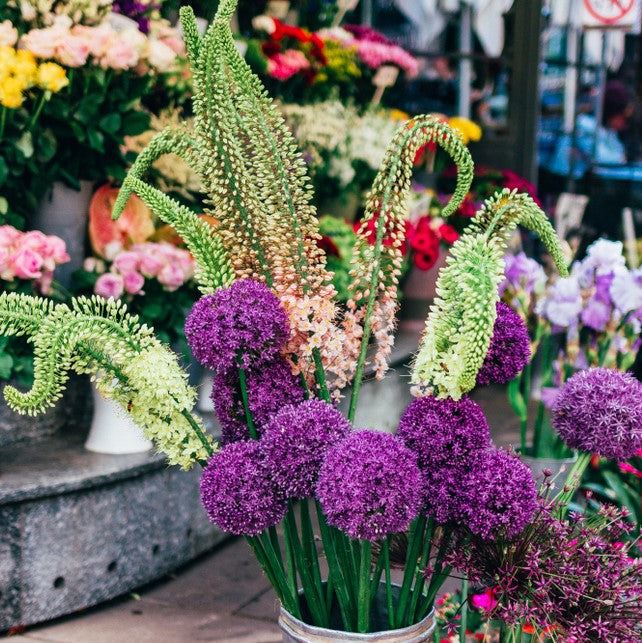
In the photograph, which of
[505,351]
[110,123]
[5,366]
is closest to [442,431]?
[505,351]

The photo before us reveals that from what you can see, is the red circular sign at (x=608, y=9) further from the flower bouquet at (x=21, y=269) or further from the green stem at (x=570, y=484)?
the green stem at (x=570, y=484)

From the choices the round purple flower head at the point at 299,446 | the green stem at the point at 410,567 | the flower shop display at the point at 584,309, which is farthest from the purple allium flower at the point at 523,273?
the round purple flower head at the point at 299,446

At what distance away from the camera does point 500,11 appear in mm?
5273

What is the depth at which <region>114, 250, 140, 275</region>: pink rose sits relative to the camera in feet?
8.64

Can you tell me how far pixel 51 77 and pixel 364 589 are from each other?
177 centimetres

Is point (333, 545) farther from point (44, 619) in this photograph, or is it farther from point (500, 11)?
point (500, 11)

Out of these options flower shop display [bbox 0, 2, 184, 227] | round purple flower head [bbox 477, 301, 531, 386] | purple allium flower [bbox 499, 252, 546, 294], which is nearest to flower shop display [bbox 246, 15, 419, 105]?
flower shop display [bbox 0, 2, 184, 227]

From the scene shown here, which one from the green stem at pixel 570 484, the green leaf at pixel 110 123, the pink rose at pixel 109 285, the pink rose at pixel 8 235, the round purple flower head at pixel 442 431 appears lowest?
the green stem at pixel 570 484

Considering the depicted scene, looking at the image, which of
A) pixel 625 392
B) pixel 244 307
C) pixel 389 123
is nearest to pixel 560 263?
pixel 625 392

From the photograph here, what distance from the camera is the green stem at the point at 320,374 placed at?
1.19 metres

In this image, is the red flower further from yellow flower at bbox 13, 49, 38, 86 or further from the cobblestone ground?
yellow flower at bbox 13, 49, 38, 86

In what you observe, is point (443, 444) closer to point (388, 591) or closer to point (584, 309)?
point (388, 591)

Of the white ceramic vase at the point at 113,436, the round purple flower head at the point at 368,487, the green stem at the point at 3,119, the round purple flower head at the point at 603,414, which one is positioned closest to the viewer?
the round purple flower head at the point at 368,487

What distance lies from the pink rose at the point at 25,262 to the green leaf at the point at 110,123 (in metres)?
0.44
